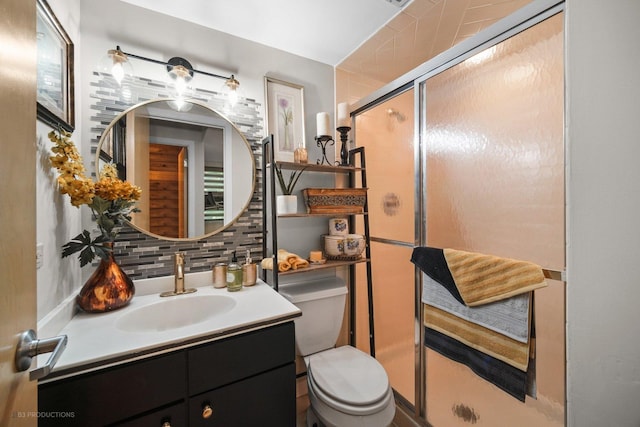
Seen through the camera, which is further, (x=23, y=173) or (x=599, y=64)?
(x=599, y=64)

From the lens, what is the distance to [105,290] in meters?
1.00

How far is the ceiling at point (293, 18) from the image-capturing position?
1269mm

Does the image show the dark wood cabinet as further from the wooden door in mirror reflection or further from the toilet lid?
the wooden door in mirror reflection

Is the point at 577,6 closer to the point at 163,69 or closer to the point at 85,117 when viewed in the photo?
the point at 163,69

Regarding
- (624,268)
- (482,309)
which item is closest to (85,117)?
(482,309)

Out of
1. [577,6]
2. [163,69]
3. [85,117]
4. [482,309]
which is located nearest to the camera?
[577,6]

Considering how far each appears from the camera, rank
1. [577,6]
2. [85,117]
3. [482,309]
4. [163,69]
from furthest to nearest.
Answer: [163,69], [85,117], [482,309], [577,6]

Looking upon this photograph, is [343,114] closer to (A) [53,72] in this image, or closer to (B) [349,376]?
(A) [53,72]

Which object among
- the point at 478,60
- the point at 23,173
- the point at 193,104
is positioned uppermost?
the point at 478,60

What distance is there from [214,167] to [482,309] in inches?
56.8

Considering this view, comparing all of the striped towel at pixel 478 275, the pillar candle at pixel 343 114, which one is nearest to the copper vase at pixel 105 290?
the striped towel at pixel 478 275

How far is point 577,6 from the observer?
0.81 m

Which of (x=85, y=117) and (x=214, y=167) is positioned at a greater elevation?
(x=85, y=117)

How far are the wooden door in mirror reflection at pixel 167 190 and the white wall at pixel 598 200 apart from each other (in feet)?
5.27
